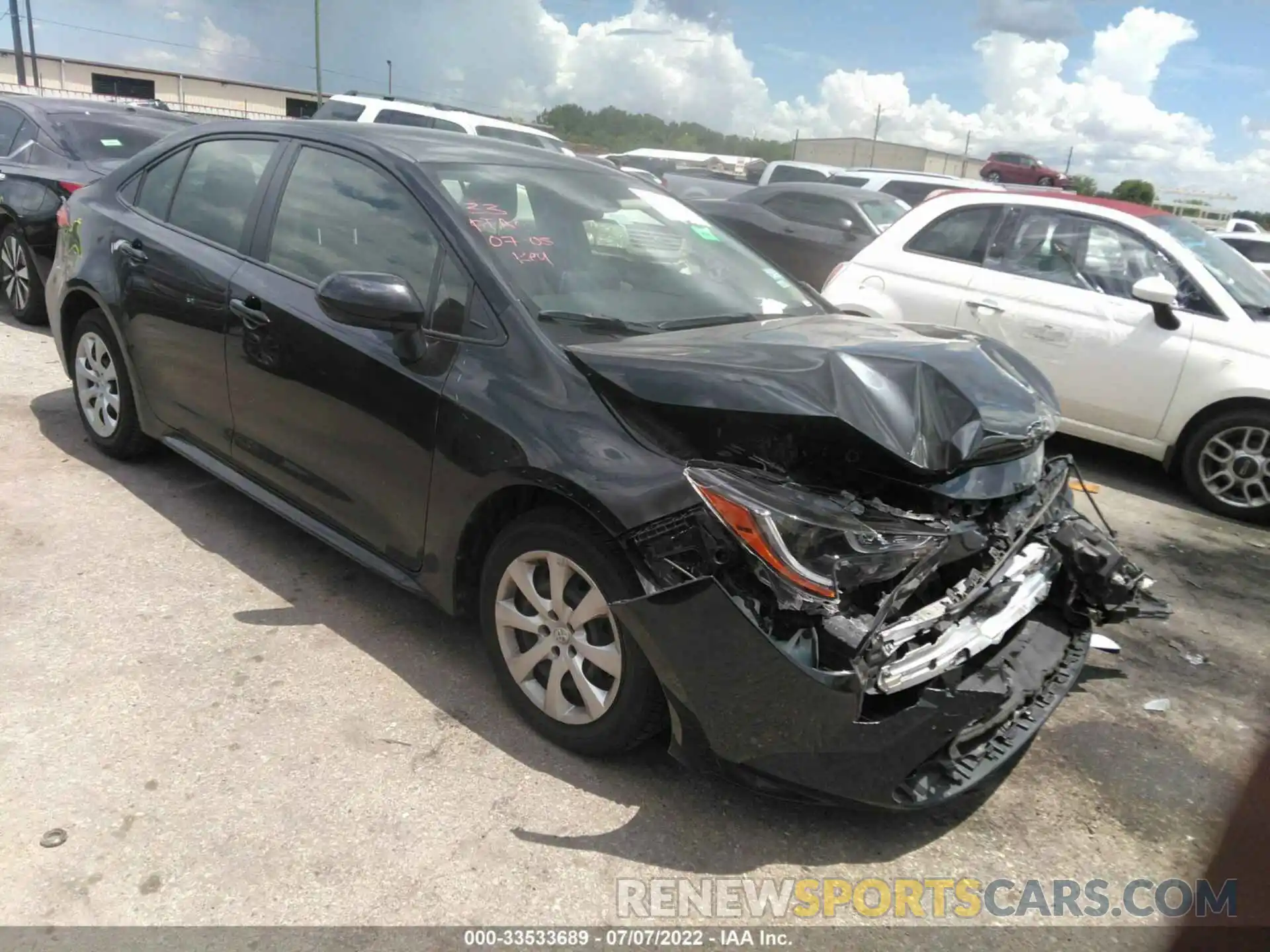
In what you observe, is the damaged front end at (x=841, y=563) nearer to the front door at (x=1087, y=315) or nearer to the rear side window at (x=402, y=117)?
the front door at (x=1087, y=315)

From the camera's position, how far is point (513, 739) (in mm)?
3021

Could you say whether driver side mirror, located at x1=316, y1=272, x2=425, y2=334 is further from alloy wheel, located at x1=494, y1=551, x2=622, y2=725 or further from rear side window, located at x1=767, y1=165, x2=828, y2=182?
rear side window, located at x1=767, y1=165, x2=828, y2=182

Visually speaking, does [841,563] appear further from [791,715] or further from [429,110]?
[429,110]

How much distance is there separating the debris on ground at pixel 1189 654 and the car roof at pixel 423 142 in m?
3.10

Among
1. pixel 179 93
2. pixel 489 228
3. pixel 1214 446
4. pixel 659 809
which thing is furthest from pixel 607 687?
pixel 179 93

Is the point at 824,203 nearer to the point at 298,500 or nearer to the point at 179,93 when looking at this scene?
the point at 298,500

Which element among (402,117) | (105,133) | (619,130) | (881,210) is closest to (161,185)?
(105,133)

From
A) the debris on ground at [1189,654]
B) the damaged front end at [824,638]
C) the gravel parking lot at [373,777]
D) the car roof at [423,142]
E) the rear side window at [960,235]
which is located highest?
the car roof at [423,142]

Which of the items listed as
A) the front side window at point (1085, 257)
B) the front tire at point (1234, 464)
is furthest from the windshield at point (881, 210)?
the front tire at point (1234, 464)

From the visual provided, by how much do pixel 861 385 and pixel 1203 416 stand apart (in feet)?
14.0

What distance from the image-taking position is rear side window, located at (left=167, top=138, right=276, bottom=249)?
406 centimetres

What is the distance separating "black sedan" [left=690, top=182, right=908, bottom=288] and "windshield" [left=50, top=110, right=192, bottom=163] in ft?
16.3

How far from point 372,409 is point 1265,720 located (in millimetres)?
3412

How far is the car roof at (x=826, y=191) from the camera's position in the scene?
10.5 meters
